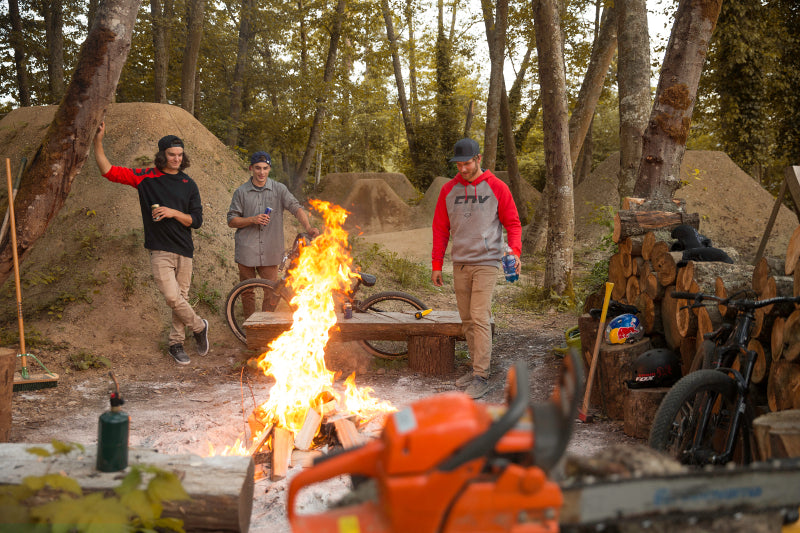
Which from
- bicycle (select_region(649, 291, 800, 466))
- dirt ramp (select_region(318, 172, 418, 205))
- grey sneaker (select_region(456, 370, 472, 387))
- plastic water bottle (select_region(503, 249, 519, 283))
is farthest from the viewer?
dirt ramp (select_region(318, 172, 418, 205))

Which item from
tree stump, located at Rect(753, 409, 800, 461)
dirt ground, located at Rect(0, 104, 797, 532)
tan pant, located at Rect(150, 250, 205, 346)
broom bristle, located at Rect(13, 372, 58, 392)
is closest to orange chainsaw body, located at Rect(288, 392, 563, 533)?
tree stump, located at Rect(753, 409, 800, 461)

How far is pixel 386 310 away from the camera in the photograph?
6.70m

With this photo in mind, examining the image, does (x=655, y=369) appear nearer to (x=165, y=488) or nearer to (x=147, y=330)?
(x=165, y=488)

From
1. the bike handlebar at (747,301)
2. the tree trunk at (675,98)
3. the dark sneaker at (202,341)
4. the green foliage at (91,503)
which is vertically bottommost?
the dark sneaker at (202,341)

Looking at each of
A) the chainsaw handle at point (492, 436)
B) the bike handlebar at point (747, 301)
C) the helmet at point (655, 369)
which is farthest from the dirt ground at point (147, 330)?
the chainsaw handle at point (492, 436)

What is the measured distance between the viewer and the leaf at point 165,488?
7.33ft

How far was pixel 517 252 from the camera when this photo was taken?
5324 millimetres

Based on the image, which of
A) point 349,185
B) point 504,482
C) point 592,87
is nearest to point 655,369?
point 504,482

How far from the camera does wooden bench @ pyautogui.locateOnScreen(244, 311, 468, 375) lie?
19.8 ft

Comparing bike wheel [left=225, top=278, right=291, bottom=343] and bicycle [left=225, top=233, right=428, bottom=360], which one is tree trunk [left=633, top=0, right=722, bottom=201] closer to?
bicycle [left=225, top=233, right=428, bottom=360]

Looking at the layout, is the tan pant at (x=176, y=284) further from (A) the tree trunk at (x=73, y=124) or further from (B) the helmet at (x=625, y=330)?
(B) the helmet at (x=625, y=330)

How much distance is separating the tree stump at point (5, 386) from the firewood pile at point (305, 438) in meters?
1.58

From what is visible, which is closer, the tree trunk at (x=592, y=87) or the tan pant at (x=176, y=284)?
the tan pant at (x=176, y=284)

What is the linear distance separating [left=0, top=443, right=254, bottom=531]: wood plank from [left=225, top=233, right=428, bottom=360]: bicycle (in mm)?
3706
